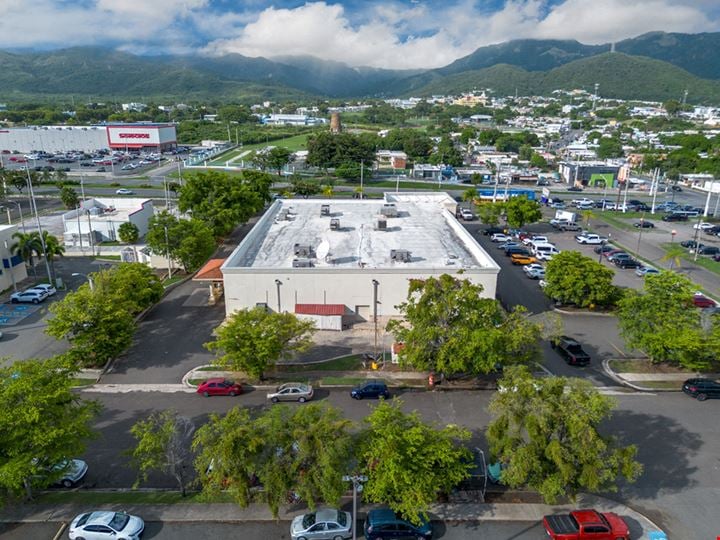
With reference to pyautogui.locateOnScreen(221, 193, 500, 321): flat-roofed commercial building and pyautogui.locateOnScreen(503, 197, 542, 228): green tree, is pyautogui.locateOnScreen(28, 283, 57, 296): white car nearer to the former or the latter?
pyautogui.locateOnScreen(221, 193, 500, 321): flat-roofed commercial building

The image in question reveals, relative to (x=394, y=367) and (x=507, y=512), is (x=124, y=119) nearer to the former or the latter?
(x=394, y=367)

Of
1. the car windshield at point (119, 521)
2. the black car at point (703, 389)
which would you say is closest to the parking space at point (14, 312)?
the car windshield at point (119, 521)

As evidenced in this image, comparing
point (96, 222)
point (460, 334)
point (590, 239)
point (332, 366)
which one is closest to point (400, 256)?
point (332, 366)

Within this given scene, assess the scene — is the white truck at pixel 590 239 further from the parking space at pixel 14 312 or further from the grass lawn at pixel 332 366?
the parking space at pixel 14 312

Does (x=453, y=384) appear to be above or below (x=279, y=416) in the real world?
below

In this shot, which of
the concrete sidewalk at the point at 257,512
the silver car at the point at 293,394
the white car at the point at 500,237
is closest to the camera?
the concrete sidewalk at the point at 257,512

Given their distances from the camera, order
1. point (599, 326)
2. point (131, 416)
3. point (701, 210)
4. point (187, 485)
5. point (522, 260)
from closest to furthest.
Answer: point (187, 485) → point (131, 416) → point (599, 326) → point (522, 260) → point (701, 210)

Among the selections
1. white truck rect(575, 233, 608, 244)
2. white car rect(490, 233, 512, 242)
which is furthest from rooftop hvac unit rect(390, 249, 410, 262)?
white truck rect(575, 233, 608, 244)

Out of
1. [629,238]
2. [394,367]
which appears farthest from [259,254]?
[629,238]

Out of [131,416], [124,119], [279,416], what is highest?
[124,119]
